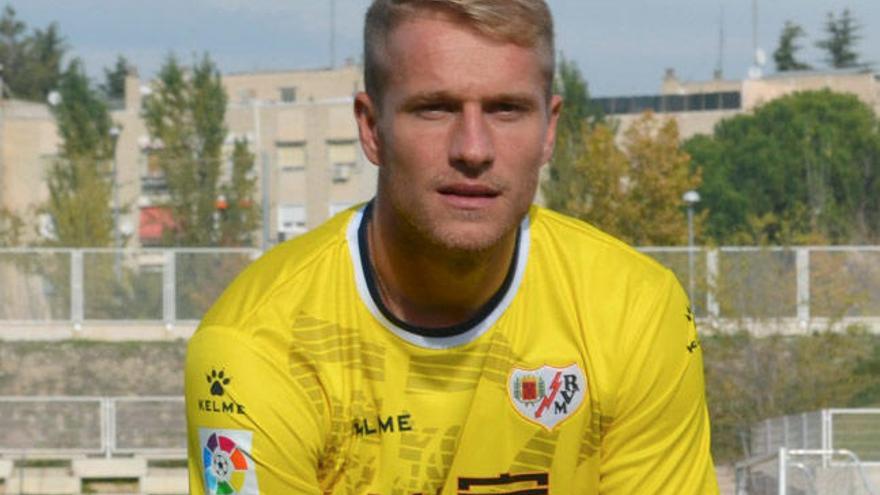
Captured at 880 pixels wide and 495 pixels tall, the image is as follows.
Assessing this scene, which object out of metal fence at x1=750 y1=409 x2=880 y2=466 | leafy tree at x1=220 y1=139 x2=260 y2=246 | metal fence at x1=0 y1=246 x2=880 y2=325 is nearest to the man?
metal fence at x1=750 y1=409 x2=880 y2=466

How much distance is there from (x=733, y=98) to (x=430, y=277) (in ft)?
320

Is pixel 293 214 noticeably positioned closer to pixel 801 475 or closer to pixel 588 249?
pixel 801 475

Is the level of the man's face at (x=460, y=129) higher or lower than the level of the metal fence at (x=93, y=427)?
higher

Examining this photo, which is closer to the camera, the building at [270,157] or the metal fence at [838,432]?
the metal fence at [838,432]

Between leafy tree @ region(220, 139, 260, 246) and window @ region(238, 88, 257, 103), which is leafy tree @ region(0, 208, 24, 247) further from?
window @ region(238, 88, 257, 103)

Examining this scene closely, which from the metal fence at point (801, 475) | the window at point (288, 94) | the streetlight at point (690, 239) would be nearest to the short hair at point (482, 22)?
the metal fence at point (801, 475)

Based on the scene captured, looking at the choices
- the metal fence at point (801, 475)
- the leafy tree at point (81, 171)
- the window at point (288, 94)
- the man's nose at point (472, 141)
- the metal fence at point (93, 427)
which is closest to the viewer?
the man's nose at point (472, 141)

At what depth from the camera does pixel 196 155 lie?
69062mm

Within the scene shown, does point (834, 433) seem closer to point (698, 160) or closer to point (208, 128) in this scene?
point (208, 128)

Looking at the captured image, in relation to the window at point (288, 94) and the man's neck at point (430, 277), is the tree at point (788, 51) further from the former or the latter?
the man's neck at point (430, 277)

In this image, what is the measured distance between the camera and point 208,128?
229 ft

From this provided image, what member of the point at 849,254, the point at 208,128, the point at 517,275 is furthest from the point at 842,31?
the point at 517,275

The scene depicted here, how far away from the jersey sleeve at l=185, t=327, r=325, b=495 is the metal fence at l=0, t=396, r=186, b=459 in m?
32.1

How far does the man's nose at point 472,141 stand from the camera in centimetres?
470
